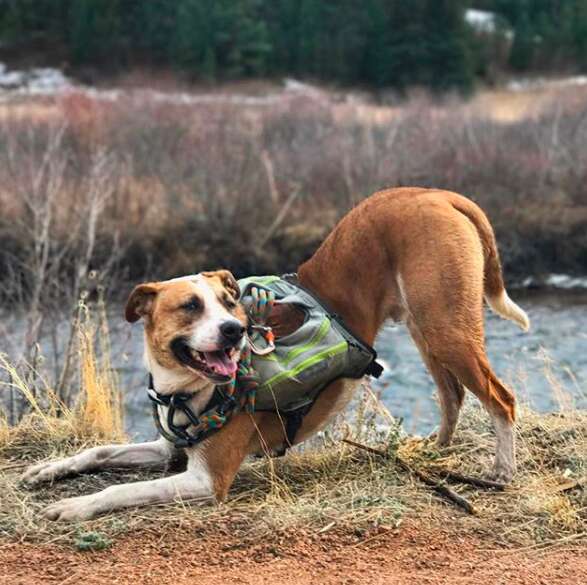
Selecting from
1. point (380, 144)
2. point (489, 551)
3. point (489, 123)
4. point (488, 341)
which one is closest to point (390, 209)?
point (489, 551)

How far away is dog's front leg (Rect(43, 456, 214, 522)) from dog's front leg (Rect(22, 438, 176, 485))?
0.39 meters

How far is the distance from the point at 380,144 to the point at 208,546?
15.9 meters

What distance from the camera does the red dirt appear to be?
404 cm

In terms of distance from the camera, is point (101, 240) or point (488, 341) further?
point (101, 240)

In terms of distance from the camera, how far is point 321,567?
13.6 ft

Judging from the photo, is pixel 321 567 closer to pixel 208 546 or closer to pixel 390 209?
pixel 208 546

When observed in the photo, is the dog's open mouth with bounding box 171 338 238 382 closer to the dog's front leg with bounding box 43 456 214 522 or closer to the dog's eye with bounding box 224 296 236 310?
the dog's eye with bounding box 224 296 236 310

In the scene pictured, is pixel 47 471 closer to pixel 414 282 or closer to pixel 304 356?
pixel 304 356

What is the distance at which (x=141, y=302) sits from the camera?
15.8 ft

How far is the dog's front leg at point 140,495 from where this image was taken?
178 inches

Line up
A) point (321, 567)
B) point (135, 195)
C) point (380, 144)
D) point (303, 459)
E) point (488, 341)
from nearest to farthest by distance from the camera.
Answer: point (321, 567)
point (303, 459)
point (488, 341)
point (135, 195)
point (380, 144)

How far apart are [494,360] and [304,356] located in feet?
25.3

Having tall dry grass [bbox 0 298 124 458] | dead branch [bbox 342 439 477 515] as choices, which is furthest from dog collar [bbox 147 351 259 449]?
tall dry grass [bbox 0 298 124 458]

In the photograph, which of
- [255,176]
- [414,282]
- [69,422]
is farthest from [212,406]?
[255,176]
